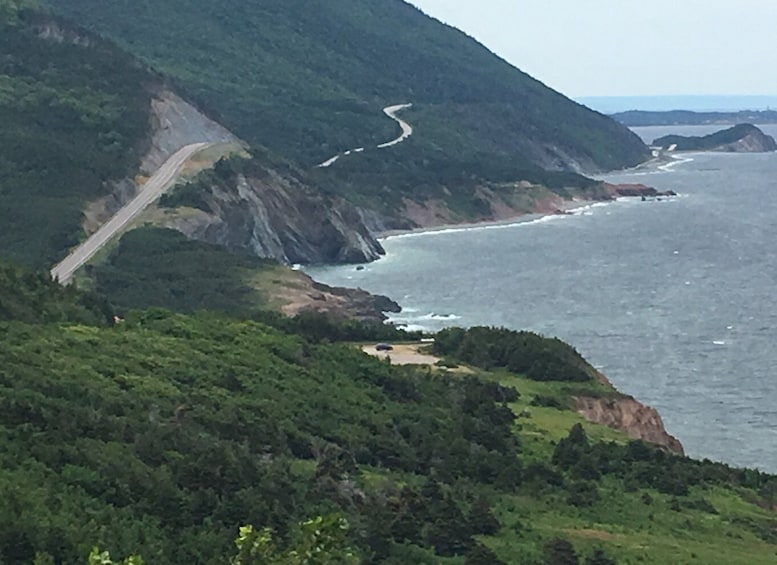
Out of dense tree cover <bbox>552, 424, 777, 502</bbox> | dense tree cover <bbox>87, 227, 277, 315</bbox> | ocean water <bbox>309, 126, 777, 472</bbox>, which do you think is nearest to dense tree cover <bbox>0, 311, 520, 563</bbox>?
dense tree cover <bbox>552, 424, 777, 502</bbox>

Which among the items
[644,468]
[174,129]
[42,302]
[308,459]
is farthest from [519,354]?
[174,129]

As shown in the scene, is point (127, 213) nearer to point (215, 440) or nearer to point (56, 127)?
point (56, 127)

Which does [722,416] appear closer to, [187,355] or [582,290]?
[187,355]

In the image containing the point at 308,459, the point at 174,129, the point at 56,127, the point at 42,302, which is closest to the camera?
the point at 308,459

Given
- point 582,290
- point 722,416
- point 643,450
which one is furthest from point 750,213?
point 643,450

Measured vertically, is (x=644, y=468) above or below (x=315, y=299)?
above

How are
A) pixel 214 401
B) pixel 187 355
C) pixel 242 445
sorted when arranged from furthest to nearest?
1. pixel 187 355
2. pixel 214 401
3. pixel 242 445
